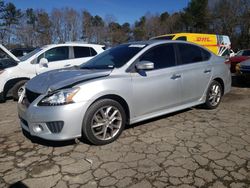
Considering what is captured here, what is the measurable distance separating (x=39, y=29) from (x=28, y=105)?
46433 millimetres

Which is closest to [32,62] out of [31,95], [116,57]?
[116,57]

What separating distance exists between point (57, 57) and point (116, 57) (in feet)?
12.8

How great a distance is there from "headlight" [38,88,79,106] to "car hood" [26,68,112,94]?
0.36ft

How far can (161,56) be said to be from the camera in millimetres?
4809

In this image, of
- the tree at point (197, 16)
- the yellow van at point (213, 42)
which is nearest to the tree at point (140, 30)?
the tree at point (197, 16)

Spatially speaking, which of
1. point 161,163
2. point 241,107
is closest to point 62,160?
point 161,163

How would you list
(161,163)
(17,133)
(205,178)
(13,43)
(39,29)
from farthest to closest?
(39,29) → (13,43) → (17,133) → (161,163) → (205,178)

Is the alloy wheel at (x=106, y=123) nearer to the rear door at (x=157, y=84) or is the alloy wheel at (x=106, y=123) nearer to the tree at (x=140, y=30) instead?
the rear door at (x=157, y=84)

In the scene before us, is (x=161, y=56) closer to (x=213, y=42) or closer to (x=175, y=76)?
(x=175, y=76)

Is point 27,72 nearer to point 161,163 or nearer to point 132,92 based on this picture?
point 132,92

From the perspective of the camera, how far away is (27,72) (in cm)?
739

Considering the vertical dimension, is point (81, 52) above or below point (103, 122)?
above

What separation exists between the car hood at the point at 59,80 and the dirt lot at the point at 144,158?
0.88 meters

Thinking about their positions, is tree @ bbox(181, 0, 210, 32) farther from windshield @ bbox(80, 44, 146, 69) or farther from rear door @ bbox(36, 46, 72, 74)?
windshield @ bbox(80, 44, 146, 69)
